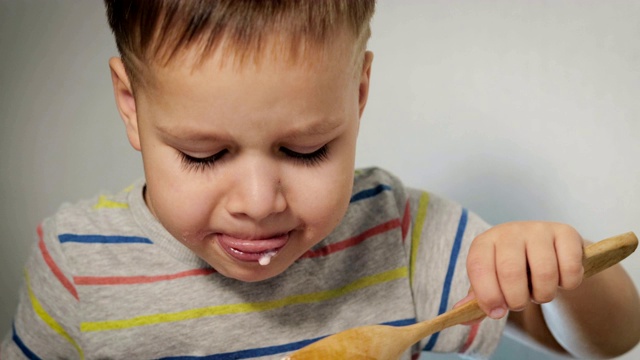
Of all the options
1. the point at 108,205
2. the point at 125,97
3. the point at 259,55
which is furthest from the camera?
the point at 108,205

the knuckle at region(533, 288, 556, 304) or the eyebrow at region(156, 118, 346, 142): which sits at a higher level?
the eyebrow at region(156, 118, 346, 142)

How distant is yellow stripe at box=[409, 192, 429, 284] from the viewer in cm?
64

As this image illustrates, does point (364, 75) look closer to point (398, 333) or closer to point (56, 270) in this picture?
point (398, 333)

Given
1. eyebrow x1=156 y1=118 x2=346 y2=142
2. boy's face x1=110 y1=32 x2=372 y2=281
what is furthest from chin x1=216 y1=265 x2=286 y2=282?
eyebrow x1=156 y1=118 x2=346 y2=142

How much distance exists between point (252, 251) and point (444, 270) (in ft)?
0.65

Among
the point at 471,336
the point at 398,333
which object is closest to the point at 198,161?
the point at 398,333

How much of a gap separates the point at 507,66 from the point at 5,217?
531mm

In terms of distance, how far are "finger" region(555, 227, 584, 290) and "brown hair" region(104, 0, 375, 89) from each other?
0.18 metres

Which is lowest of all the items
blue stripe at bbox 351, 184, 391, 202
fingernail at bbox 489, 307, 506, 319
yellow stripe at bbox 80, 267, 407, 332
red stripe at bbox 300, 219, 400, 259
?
yellow stripe at bbox 80, 267, 407, 332

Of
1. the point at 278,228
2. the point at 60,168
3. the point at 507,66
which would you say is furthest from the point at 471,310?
the point at 60,168

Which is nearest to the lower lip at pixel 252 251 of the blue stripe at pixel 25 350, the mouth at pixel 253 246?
the mouth at pixel 253 246

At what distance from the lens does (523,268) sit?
475 millimetres

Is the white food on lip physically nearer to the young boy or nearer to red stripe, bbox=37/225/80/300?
the young boy

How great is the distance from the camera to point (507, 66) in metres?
0.78
